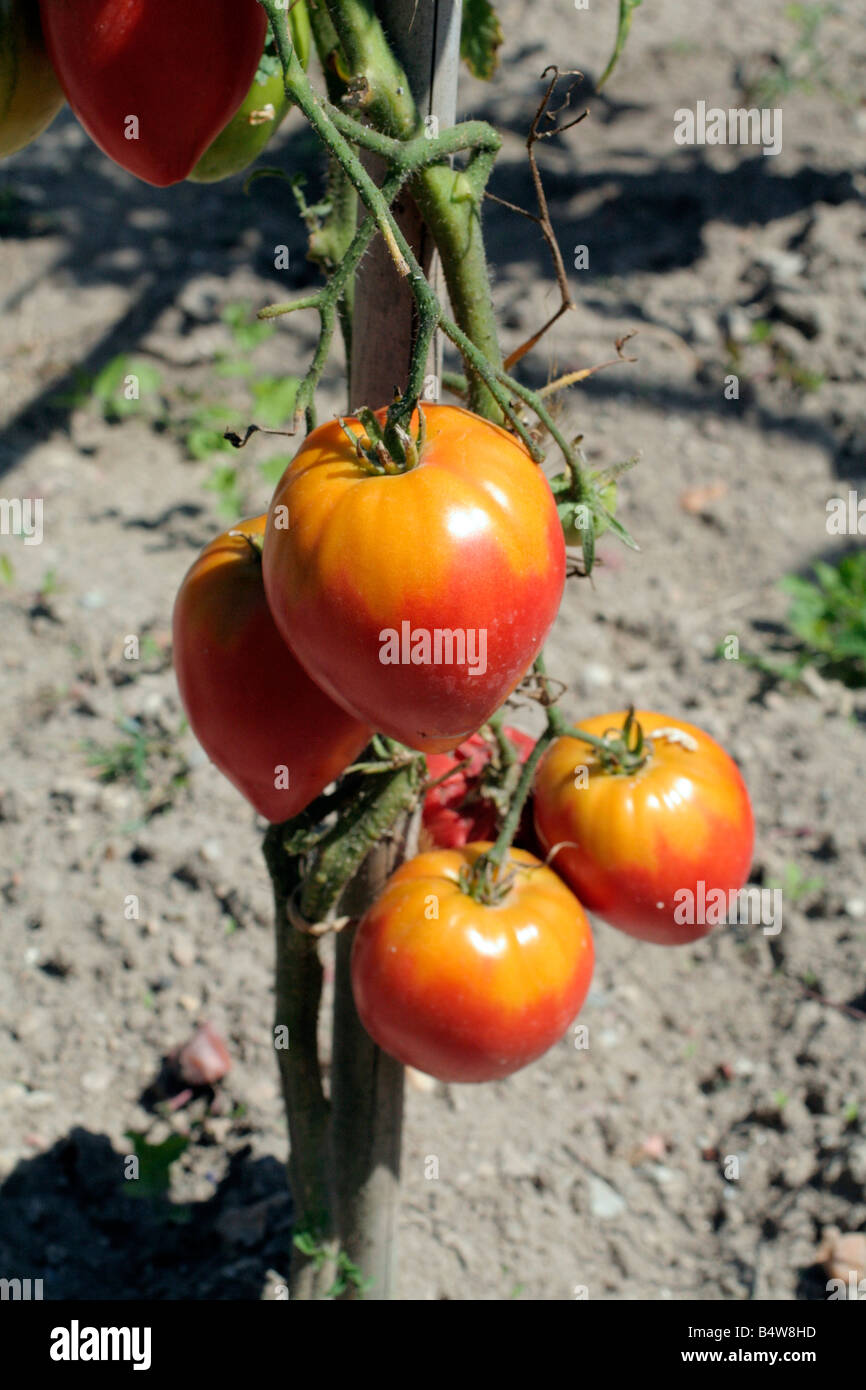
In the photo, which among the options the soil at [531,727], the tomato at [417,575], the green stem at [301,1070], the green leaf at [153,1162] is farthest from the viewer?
the soil at [531,727]

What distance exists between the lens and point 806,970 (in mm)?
1979

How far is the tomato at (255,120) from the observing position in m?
0.89

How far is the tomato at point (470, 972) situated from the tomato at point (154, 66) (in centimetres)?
65

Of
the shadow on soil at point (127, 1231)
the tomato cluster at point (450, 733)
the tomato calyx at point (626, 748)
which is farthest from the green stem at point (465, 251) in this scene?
the shadow on soil at point (127, 1231)

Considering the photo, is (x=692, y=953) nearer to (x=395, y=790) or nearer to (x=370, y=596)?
(x=395, y=790)

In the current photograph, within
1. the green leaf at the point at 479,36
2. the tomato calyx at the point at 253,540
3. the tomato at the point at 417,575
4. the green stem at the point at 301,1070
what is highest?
the green leaf at the point at 479,36

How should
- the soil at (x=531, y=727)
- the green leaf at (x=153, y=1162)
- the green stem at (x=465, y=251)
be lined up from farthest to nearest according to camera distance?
1. the soil at (x=531, y=727)
2. the green leaf at (x=153, y=1162)
3. the green stem at (x=465, y=251)

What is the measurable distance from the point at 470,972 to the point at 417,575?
0.48m

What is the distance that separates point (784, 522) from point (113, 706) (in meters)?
1.64

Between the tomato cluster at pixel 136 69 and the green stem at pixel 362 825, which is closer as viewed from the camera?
the tomato cluster at pixel 136 69

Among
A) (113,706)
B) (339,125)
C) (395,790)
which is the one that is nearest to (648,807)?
(395,790)

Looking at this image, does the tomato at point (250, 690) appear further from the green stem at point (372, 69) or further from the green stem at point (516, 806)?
the green stem at point (372, 69)

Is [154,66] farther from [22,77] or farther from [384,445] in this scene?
[384,445]
